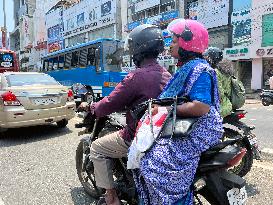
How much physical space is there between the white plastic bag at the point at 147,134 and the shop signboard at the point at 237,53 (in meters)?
20.5

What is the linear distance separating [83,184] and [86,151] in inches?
19.4

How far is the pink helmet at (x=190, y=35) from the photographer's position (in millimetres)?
2377

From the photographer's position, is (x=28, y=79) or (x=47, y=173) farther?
(x=28, y=79)

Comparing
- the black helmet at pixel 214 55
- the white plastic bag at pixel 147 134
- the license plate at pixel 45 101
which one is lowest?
the license plate at pixel 45 101

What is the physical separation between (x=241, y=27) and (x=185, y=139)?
2185 centimetres

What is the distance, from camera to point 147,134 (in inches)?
86.3

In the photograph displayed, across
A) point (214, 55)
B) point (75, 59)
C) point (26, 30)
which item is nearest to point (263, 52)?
point (75, 59)

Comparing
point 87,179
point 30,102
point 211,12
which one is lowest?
point 87,179

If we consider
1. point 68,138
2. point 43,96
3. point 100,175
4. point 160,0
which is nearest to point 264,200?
point 100,175

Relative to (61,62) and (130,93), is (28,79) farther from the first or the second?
(61,62)

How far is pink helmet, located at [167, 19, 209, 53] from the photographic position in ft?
7.80

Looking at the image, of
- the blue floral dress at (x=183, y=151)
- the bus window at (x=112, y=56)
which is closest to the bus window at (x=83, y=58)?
the bus window at (x=112, y=56)

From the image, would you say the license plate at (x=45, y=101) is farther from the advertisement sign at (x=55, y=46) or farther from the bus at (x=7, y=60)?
the advertisement sign at (x=55, y=46)

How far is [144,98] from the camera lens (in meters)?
2.72
